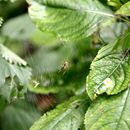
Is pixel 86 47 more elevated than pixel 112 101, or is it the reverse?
pixel 112 101

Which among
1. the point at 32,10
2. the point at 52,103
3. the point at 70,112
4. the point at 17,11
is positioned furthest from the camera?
the point at 17,11

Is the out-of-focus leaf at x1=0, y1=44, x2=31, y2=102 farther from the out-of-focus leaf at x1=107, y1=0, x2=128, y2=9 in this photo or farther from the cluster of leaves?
the out-of-focus leaf at x1=107, y1=0, x2=128, y2=9

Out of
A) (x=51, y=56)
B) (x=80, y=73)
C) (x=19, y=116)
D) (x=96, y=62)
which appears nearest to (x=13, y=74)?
(x=80, y=73)

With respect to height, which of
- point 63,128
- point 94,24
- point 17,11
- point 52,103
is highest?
point 94,24

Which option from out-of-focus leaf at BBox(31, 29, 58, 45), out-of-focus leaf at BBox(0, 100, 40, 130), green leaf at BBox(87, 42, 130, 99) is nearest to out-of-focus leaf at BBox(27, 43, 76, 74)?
out-of-focus leaf at BBox(31, 29, 58, 45)

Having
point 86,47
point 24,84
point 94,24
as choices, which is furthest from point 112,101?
point 86,47

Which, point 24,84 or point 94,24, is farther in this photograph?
point 24,84

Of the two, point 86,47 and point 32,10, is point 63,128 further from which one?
point 86,47

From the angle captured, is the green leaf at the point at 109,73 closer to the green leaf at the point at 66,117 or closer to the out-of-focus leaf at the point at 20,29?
the green leaf at the point at 66,117
